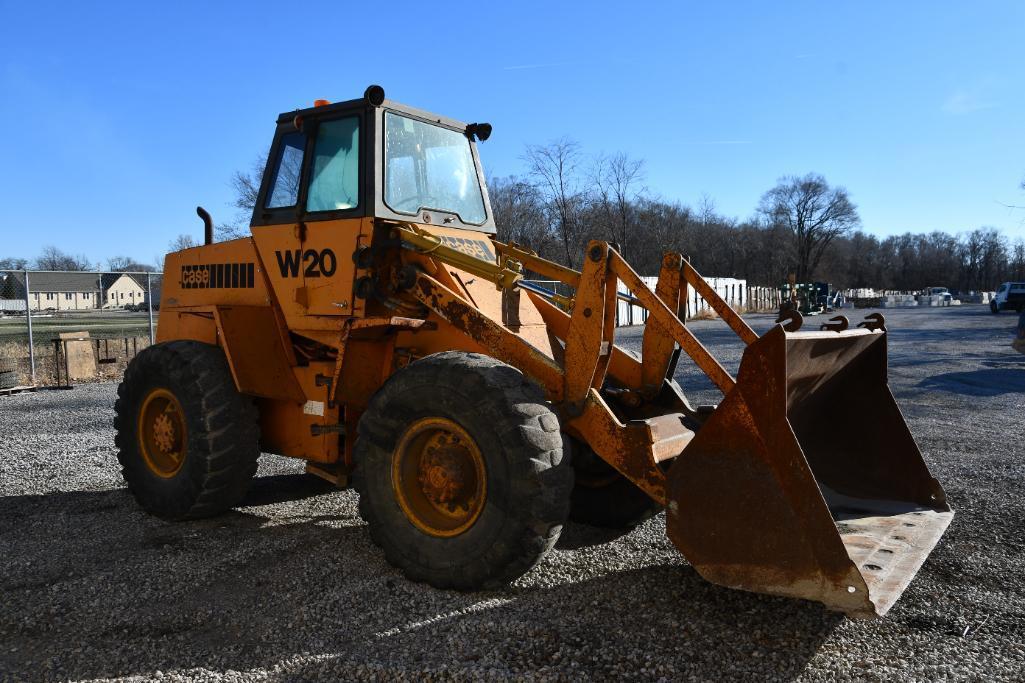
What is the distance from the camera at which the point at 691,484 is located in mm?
3488

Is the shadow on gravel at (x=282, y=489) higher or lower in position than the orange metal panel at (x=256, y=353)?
lower

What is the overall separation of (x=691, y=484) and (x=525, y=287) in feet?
8.29

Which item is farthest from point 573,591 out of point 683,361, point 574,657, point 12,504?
point 683,361

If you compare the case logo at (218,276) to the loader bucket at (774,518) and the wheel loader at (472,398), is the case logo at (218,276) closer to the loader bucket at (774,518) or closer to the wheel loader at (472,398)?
the wheel loader at (472,398)

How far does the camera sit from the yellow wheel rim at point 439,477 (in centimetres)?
408

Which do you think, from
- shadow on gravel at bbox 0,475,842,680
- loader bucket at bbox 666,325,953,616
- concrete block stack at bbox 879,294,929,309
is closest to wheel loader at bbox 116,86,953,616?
loader bucket at bbox 666,325,953,616

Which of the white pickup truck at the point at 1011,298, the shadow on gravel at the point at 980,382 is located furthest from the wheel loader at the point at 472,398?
the white pickup truck at the point at 1011,298

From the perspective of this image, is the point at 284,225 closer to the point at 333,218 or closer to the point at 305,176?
the point at 305,176

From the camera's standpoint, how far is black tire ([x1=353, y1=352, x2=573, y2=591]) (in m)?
3.74

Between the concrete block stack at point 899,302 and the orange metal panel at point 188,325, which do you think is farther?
the concrete block stack at point 899,302

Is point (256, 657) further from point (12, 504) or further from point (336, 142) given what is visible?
point (12, 504)

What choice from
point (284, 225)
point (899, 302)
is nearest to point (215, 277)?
point (284, 225)

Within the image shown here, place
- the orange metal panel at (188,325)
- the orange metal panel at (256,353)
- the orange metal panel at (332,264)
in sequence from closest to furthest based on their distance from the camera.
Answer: the orange metal panel at (332,264) < the orange metal panel at (256,353) < the orange metal panel at (188,325)

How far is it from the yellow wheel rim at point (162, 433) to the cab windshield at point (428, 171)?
2153mm
